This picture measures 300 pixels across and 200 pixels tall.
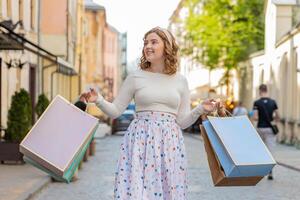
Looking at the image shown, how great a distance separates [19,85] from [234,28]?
2002cm

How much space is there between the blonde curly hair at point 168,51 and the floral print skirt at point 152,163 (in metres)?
0.33

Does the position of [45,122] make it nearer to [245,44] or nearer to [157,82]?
[157,82]

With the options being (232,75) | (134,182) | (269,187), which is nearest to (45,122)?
(134,182)

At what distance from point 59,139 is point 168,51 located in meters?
0.96

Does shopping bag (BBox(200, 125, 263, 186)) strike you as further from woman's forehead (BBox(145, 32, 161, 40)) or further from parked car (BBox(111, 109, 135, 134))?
parked car (BBox(111, 109, 135, 134))

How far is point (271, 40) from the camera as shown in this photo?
1441 inches

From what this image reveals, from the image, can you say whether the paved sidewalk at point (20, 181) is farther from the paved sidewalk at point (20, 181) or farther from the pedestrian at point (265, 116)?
the pedestrian at point (265, 116)

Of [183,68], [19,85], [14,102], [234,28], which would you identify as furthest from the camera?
[183,68]

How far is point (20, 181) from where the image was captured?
12648 mm

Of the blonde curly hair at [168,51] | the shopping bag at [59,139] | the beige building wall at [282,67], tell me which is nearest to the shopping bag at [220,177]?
the blonde curly hair at [168,51]

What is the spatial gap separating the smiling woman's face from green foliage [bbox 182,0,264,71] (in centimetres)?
3595

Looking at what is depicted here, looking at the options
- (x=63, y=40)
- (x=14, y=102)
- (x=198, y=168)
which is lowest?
(x=198, y=168)

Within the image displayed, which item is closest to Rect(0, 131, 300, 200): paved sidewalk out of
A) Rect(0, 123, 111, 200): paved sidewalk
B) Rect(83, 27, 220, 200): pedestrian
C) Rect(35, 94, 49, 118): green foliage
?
Rect(0, 123, 111, 200): paved sidewalk

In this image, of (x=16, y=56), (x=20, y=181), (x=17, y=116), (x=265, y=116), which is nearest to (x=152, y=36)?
(x=20, y=181)
